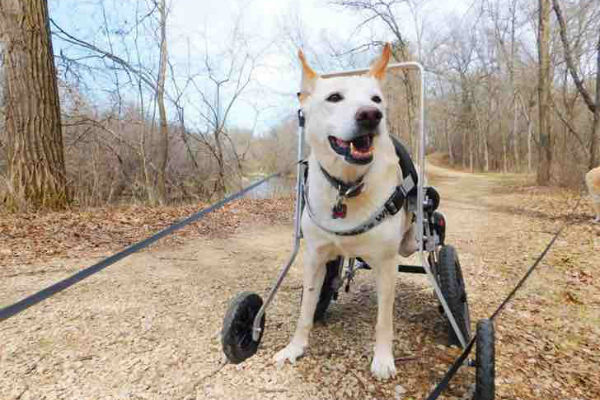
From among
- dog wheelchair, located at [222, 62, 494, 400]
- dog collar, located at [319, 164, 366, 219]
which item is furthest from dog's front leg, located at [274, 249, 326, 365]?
dog collar, located at [319, 164, 366, 219]

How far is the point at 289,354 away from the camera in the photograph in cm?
235

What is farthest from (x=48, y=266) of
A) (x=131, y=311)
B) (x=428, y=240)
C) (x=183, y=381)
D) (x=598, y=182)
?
(x=598, y=182)

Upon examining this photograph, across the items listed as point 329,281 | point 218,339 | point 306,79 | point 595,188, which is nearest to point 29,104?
point 218,339

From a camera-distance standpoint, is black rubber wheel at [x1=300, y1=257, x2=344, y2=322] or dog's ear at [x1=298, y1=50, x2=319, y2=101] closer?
dog's ear at [x1=298, y1=50, x2=319, y2=101]

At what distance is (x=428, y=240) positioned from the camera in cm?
248

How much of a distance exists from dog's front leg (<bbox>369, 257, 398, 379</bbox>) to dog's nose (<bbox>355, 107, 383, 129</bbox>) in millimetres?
835

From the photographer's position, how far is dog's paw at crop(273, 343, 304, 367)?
Result: 233 cm

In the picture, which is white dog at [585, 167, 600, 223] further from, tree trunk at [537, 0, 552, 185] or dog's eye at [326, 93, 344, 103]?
dog's eye at [326, 93, 344, 103]

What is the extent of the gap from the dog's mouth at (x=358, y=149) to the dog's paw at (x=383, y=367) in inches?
49.8

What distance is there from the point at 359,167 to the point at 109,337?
214 cm

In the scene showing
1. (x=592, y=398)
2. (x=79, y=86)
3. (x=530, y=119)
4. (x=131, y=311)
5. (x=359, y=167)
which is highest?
(x=530, y=119)

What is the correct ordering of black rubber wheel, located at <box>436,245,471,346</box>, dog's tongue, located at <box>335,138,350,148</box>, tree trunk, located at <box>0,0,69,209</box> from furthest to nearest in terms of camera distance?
tree trunk, located at <box>0,0,69,209</box> < black rubber wheel, located at <box>436,245,471,346</box> < dog's tongue, located at <box>335,138,350,148</box>

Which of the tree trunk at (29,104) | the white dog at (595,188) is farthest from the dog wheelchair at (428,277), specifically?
the white dog at (595,188)

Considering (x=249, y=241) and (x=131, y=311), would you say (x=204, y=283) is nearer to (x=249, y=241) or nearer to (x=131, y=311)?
(x=131, y=311)
